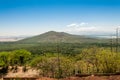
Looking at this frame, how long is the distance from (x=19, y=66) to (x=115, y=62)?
36818 mm

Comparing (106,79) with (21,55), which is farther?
(21,55)

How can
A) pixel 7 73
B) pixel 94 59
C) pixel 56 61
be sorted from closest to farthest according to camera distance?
pixel 94 59
pixel 56 61
pixel 7 73

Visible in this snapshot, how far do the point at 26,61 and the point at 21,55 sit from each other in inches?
147

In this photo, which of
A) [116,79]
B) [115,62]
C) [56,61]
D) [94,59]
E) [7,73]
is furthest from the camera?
[7,73]

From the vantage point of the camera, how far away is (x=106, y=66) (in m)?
43.2

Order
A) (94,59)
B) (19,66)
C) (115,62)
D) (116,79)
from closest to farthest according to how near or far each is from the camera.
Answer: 1. (116,79)
2. (115,62)
3. (94,59)
4. (19,66)

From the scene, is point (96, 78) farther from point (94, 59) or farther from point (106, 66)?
point (94, 59)

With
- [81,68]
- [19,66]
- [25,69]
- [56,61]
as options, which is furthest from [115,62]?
[19,66]

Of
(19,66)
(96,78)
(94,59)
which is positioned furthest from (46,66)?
(96,78)

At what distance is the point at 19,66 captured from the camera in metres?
69.2

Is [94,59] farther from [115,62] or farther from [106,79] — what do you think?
[106,79]

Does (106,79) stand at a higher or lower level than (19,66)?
higher

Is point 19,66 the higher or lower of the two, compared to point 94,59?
lower

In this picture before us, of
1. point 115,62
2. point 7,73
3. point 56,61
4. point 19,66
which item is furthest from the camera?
point 19,66
